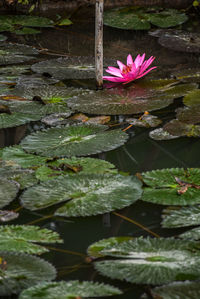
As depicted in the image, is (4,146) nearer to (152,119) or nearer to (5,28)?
(152,119)

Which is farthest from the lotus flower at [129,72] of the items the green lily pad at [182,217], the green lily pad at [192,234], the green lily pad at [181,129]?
the green lily pad at [192,234]

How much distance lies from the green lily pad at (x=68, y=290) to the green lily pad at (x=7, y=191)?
17.2 inches

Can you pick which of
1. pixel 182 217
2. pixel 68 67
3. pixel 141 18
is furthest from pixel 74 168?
pixel 141 18

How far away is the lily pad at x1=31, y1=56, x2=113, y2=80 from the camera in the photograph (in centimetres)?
265

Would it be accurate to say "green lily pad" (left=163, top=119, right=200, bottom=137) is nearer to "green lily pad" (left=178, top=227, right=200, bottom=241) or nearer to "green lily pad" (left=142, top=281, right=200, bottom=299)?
"green lily pad" (left=178, top=227, right=200, bottom=241)

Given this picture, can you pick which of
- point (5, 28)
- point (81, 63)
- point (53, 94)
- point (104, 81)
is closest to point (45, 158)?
point (53, 94)

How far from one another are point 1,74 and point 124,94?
0.75 metres

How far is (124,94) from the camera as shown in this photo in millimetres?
2357

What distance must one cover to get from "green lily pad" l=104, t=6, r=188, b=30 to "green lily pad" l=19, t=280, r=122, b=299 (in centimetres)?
302

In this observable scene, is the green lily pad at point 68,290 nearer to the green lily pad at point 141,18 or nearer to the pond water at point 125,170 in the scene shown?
the pond water at point 125,170

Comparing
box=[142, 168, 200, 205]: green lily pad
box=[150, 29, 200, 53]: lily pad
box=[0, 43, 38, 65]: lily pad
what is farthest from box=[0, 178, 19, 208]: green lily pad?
box=[150, 29, 200, 53]: lily pad

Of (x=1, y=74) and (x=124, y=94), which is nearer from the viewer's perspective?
(x=124, y=94)

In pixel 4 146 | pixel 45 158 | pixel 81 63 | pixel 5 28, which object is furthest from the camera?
pixel 5 28

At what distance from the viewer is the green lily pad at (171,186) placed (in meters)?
1.41
